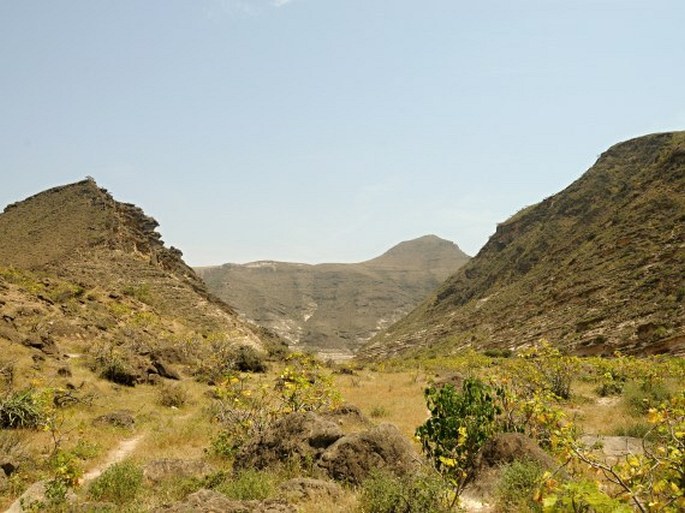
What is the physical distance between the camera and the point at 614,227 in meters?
42.6

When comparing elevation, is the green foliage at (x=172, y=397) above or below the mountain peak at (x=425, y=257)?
below

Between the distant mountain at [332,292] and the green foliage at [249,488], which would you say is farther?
the distant mountain at [332,292]

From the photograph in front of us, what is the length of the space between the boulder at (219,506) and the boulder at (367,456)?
182cm

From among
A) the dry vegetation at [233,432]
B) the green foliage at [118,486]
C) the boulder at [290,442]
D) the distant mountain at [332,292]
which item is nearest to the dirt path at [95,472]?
the dry vegetation at [233,432]

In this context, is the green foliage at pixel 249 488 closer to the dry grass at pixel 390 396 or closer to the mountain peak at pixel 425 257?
the dry grass at pixel 390 396

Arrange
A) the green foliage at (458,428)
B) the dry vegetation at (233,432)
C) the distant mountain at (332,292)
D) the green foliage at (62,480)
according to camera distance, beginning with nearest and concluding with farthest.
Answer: the dry vegetation at (233,432)
the green foliage at (62,480)
the green foliage at (458,428)
the distant mountain at (332,292)

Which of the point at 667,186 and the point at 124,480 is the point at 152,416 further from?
the point at 667,186

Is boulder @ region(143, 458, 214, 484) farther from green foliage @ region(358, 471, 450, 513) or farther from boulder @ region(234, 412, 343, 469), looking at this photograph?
green foliage @ region(358, 471, 450, 513)

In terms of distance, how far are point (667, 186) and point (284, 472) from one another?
45.2m

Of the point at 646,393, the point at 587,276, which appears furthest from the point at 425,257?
the point at 646,393

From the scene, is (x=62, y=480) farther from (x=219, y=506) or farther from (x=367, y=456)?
(x=367, y=456)

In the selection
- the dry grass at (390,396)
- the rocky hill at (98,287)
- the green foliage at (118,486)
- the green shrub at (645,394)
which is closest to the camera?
the green foliage at (118,486)

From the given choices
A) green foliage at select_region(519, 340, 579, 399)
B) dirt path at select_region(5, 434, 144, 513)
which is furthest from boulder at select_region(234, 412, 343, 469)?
green foliage at select_region(519, 340, 579, 399)

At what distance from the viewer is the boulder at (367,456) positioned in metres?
7.18
